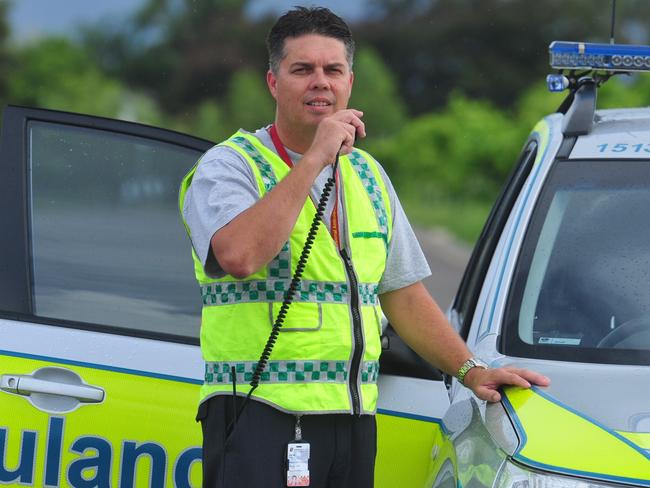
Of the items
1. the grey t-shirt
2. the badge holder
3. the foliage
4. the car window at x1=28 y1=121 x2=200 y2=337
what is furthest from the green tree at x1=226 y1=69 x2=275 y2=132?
the badge holder

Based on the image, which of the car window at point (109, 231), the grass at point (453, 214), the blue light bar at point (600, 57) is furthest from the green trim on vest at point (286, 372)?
the grass at point (453, 214)

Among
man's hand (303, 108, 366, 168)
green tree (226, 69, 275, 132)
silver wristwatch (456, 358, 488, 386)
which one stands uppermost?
green tree (226, 69, 275, 132)

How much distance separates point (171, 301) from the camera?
3.61 metres

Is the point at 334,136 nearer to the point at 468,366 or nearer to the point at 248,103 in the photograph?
the point at 468,366

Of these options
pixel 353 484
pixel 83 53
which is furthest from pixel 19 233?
pixel 83 53

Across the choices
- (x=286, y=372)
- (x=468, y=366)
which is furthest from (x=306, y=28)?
(x=468, y=366)

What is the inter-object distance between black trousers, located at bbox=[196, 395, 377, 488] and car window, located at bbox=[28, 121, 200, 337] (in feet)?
2.49

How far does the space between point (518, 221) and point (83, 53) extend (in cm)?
→ 7208

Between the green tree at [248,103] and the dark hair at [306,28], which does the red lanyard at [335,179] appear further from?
the green tree at [248,103]

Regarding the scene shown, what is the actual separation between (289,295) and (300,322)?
77 millimetres

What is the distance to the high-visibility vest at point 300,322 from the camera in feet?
9.04

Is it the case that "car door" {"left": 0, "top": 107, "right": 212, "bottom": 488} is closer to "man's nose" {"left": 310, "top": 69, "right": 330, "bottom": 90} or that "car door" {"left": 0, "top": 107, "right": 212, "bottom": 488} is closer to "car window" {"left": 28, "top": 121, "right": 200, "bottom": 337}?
"car window" {"left": 28, "top": 121, "right": 200, "bottom": 337}

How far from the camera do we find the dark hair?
2.85 meters

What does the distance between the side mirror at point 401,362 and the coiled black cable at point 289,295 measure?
1.75ft
